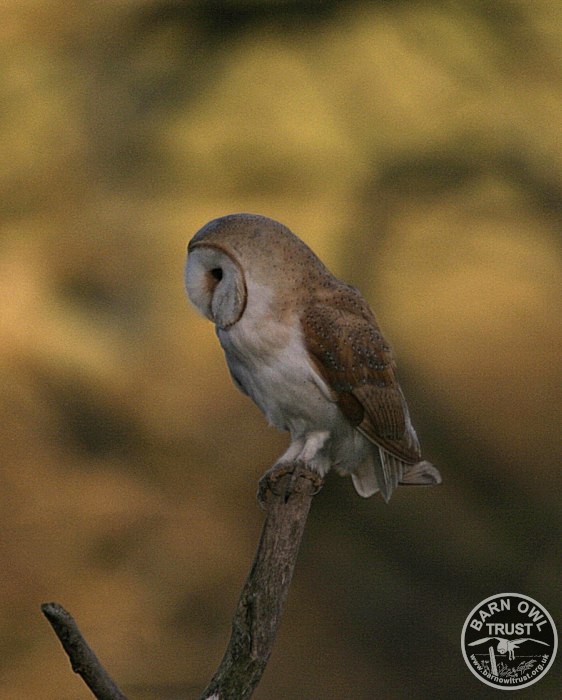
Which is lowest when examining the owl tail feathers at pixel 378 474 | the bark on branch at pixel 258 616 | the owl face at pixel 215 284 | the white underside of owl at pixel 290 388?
the bark on branch at pixel 258 616

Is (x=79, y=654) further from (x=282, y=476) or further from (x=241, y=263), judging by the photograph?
(x=241, y=263)

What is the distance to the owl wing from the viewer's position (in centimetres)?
151

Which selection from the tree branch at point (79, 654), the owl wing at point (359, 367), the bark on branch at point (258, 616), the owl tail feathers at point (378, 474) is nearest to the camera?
the tree branch at point (79, 654)

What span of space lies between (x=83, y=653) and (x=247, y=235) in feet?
1.91

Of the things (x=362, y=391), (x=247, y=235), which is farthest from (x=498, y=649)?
(x=247, y=235)

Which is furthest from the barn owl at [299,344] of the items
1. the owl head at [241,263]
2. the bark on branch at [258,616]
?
the bark on branch at [258,616]

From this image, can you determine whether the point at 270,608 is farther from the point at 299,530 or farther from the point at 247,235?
the point at 247,235

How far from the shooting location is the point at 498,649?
1.92 m

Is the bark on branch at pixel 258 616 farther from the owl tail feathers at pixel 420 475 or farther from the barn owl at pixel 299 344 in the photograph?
the owl tail feathers at pixel 420 475

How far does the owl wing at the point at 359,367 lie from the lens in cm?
151

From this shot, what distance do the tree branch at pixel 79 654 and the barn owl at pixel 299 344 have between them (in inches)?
16.4

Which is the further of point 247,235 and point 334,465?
point 334,465

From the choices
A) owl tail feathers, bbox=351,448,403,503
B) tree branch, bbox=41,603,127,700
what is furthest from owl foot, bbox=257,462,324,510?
tree branch, bbox=41,603,127,700

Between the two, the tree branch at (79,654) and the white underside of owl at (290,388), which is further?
the white underside of owl at (290,388)
